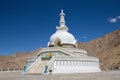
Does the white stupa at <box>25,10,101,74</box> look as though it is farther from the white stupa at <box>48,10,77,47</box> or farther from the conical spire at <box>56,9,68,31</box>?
the conical spire at <box>56,9,68,31</box>

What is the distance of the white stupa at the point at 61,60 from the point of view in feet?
121

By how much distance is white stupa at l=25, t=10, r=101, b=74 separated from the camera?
3691 cm

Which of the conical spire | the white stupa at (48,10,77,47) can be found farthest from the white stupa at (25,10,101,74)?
the conical spire

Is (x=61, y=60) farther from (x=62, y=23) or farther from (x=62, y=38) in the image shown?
(x=62, y=23)

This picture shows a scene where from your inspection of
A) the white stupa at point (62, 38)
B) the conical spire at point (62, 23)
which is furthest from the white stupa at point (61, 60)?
the conical spire at point (62, 23)

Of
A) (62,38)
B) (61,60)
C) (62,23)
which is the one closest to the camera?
(61,60)

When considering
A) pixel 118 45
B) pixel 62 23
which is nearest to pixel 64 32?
pixel 62 23

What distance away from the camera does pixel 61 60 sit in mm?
37969

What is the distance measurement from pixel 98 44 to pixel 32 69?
10252 cm

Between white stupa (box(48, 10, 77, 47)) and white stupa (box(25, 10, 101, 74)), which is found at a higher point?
white stupa (box(48, 10, 77, 47))

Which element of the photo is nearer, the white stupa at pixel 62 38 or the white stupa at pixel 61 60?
the white stupa at pixel 61 60

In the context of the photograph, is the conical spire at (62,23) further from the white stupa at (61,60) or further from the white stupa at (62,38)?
the white stupa at (61,60)

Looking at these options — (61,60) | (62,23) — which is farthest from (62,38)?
(61,60)

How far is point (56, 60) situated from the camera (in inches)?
1483
